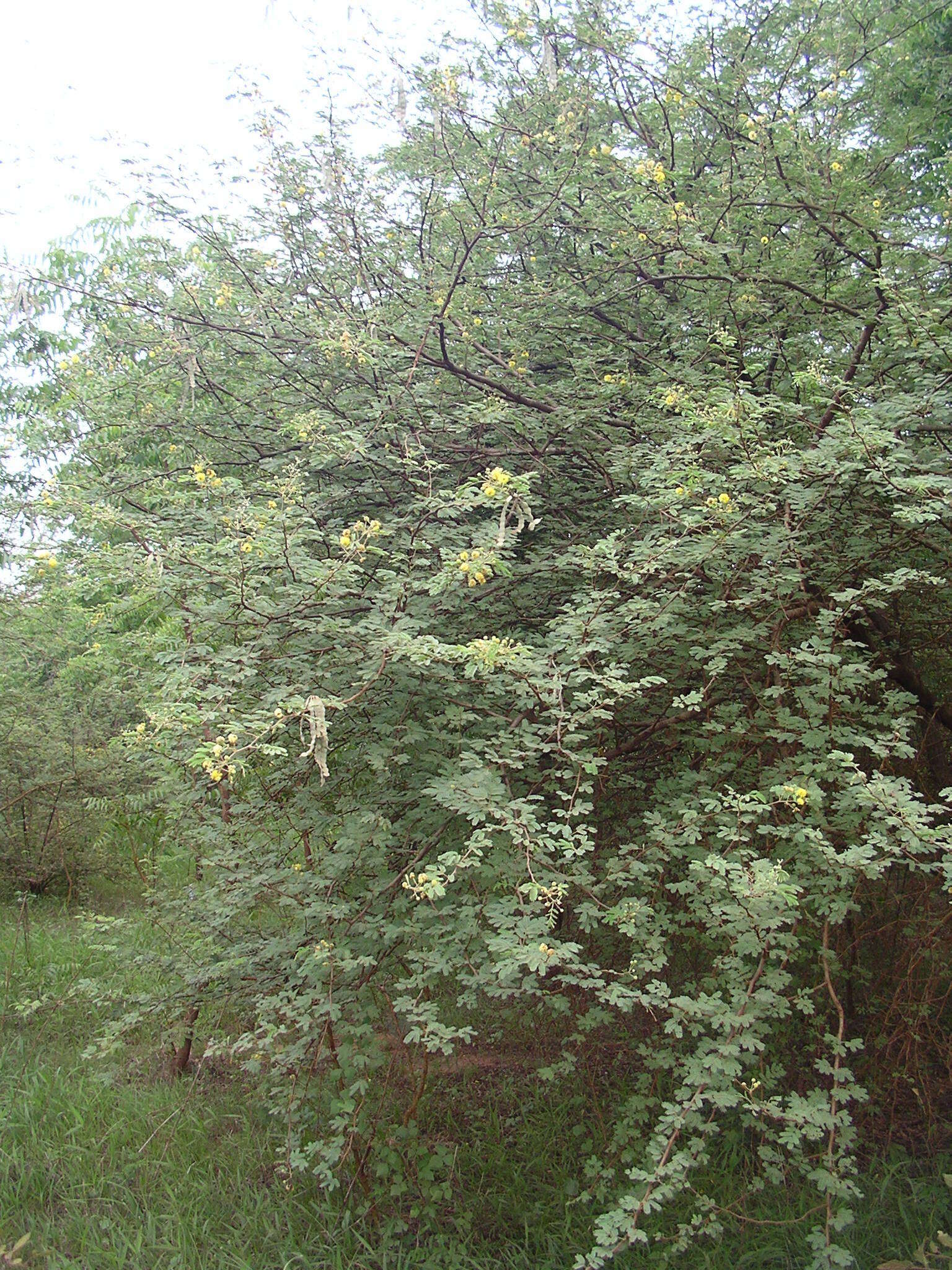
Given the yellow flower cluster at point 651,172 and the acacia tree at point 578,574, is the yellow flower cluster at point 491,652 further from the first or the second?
the yellow flower cluster at point 651,172

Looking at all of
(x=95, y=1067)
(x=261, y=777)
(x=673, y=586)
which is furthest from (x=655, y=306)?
(x=95, y=1067)

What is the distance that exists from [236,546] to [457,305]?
69.0 inches

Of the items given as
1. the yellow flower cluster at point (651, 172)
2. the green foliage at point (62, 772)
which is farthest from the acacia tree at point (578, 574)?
the green foliage at point (62, 772)

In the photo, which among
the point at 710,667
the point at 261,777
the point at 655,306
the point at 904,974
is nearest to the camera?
the point at 710,667

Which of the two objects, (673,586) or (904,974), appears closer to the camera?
(673,586)

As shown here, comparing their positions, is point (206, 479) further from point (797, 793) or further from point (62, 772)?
point (62, 772)

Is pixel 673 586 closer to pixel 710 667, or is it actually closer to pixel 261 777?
pixel 710 667

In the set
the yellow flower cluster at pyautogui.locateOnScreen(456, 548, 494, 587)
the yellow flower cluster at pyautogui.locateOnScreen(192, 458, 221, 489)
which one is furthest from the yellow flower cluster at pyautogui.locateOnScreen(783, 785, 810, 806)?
the yellow flower cluster at pyautogui.locateOnScreen(192, 458, 221, 489)

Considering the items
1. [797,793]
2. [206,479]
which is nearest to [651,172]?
[206,479]

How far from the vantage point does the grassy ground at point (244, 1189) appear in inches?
116

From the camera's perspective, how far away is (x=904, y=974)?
324cm

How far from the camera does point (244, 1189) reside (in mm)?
3297

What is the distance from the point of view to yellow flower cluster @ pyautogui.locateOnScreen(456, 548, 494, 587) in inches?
81.7

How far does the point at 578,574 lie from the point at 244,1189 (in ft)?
8.26
